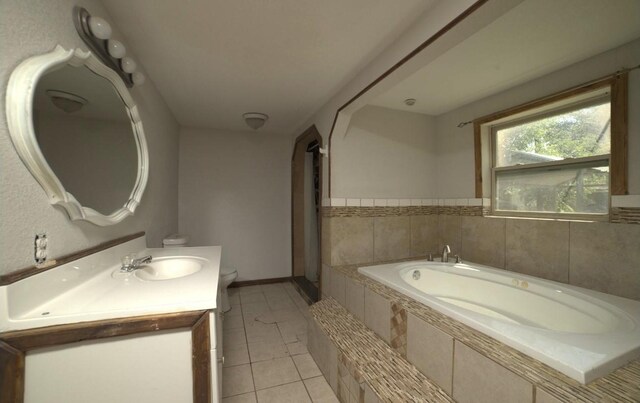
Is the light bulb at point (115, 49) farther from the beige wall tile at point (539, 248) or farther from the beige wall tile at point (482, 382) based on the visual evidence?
the beige wall tile at point (539, 248)

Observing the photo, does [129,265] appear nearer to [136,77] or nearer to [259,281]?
[136,77]

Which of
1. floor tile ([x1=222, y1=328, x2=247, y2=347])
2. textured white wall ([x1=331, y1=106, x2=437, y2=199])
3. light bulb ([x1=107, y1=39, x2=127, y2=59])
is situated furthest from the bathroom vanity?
textured white wall ([x1=331, y1=106, x2=437, y2=199])

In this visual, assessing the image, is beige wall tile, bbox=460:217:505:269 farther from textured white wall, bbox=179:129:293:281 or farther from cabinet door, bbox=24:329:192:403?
cabinet door, bbox=24:329:192:403

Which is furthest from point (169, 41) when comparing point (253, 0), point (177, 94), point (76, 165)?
point (76, 165)

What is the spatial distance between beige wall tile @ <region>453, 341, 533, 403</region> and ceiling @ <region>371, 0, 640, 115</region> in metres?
1.66

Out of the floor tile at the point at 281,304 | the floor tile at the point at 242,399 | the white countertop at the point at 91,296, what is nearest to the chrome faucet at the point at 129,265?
the white countertop at the point at 91,296

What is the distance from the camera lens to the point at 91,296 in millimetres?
914

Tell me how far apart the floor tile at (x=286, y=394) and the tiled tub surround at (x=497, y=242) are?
3.38ft

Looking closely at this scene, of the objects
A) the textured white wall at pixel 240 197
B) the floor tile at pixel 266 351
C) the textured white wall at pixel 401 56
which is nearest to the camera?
the textured white wall at pixel 401 56

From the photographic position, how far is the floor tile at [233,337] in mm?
2173

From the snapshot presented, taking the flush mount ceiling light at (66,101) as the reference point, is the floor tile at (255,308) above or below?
below

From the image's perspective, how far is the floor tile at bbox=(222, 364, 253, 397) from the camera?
5.38 ft

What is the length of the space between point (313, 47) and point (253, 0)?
1.55ft

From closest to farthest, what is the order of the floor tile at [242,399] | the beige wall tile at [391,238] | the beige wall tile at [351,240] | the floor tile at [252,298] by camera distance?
1. the floor tile at [242,399]
2. the beige wall tile at [351,240]
3. the beige wall tile at [391,238]
4. the floor tile at [252,298]
